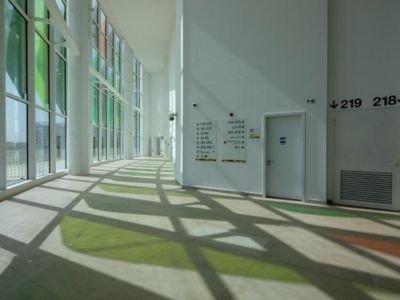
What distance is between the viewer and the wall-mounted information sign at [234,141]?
19.5 ft

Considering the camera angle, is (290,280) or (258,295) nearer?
(258,295)

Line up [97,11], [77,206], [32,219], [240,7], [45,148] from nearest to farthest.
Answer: [32,219]
[77,206]
[240,7]
[45,148]
[97,11]

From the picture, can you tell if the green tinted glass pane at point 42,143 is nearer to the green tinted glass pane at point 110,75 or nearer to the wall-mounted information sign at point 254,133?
the wall-mounted information sign at point 254,133

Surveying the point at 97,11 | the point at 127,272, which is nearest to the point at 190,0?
the point at 127,272

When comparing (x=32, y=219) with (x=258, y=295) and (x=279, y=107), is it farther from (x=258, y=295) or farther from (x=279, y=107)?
(x=279, y=107)

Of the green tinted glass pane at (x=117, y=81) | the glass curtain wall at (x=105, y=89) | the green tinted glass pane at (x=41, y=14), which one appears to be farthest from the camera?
the green tinted glass pane at (x=117, y=81)

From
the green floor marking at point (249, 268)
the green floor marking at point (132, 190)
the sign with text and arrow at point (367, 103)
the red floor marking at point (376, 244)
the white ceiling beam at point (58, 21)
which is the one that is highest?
the white ceiling beam at point (58, 21)

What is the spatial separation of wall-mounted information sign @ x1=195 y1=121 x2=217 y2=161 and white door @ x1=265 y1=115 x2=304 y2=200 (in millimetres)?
1361

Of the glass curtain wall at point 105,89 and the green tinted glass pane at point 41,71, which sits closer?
the green tinted glass pane at point 41,71

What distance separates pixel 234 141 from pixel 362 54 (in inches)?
121

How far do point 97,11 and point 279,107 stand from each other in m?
11.9

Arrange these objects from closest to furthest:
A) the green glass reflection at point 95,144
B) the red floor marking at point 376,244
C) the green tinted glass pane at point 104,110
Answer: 1. the red floor marking at point 376,244
2. the green glass reflection at point 95,144
3. the green tinted glass pane at point 104,110

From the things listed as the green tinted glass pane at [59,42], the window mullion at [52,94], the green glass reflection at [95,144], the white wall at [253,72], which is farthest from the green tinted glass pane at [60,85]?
the white wall at [253,72]

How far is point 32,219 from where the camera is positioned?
159 inches
